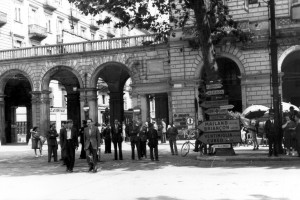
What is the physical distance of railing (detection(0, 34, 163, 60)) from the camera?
3288 cm

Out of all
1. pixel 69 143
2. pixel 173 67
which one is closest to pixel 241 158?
pixel 69 143

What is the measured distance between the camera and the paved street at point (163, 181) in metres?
8.69

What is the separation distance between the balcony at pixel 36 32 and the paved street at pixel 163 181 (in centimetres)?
2852

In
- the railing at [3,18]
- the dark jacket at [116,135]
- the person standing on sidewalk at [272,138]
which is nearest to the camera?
the person standing on sidewalk at [272,138]

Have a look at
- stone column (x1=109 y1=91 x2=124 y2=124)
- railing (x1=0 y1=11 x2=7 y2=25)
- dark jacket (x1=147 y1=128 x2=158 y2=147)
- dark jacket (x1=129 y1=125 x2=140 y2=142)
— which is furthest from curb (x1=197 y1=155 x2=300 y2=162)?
railing (x1=0 y1=11 x2=7 y2=25)

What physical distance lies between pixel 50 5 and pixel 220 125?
32.5m

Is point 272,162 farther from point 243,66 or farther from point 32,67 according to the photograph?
point 32,67

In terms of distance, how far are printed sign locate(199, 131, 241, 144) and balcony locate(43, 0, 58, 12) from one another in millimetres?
32046

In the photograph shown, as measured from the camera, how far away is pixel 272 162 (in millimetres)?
14320

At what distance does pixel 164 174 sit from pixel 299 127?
19.6 ft

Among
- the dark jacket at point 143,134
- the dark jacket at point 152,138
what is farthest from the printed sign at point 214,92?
the dark jacket at point 143,134

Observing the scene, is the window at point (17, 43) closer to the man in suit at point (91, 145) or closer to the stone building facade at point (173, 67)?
the stone building facade at point (173, 67)

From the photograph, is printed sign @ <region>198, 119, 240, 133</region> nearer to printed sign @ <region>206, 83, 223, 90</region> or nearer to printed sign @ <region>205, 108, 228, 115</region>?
printed sign @ <region>205, 108, 228, 115</region>

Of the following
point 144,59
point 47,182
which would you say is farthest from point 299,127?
point 144,59
